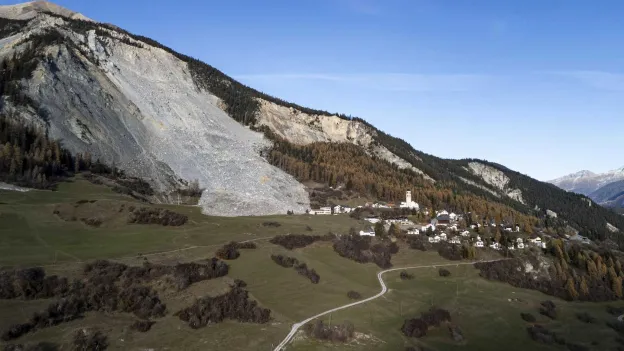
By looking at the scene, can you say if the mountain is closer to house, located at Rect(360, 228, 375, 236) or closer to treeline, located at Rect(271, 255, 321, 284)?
house, located at Rect(360, 228, 375, 236)

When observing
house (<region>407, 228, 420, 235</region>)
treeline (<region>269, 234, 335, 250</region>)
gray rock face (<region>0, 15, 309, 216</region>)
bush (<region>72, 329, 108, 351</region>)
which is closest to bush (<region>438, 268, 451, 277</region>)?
treeline (<region>269, 234, 335, 250</region>)

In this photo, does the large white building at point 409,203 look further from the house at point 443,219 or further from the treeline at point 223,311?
the treeline at point 223,311

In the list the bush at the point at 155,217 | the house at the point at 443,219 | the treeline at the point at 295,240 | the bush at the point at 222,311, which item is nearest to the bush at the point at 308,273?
the treeline at the point at 295,240

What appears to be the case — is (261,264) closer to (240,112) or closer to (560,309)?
(560,309)

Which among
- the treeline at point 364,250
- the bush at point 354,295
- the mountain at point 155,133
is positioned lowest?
the bush at point 354,295

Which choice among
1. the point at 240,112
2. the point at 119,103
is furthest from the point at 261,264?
the point at 240,112
